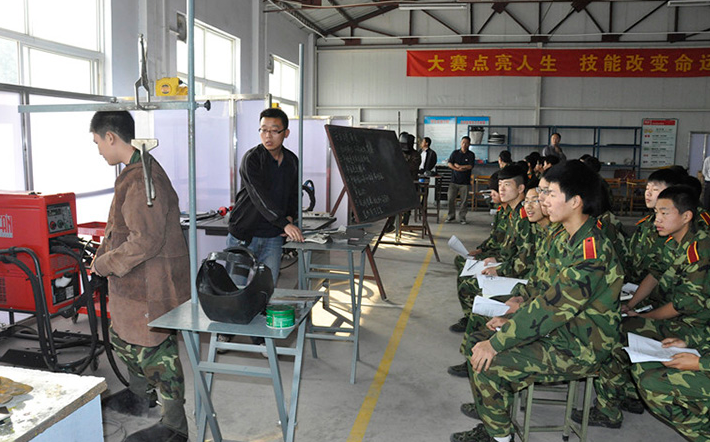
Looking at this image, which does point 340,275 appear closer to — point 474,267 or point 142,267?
point 474,267

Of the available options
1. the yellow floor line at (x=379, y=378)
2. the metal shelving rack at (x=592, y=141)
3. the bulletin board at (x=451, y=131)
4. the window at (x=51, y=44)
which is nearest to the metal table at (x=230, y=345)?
the yellow floor line at (x=379, y=378)

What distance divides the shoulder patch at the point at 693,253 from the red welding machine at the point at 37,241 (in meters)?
3.25

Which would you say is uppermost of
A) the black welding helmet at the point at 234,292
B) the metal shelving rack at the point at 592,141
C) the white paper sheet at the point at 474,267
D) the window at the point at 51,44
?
the window at the point at 51,44

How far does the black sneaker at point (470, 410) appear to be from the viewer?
2902 mm

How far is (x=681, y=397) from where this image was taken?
2135 mm

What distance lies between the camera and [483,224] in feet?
33.3

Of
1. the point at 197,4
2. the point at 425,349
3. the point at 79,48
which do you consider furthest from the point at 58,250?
the point at 197,4

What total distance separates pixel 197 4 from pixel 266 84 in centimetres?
249

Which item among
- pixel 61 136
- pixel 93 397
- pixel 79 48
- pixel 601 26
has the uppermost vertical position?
pixel 601 26

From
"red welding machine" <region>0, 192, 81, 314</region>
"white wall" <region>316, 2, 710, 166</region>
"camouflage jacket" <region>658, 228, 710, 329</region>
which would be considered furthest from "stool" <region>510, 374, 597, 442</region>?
"white wall" <region>316, 2, 710, 166</region>

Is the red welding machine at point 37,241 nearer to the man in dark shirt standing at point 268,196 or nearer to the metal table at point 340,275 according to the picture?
the man in dark shirt standing at point 268,196

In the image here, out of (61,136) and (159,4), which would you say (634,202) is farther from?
(61,136)

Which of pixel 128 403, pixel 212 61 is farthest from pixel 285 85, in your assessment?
pixel 128 403

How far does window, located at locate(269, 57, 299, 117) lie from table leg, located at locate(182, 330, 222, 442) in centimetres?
857
